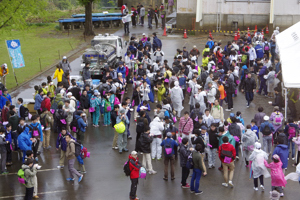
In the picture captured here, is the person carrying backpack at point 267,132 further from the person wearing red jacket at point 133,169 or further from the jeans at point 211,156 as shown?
the person wearing red jacket at point 133,169

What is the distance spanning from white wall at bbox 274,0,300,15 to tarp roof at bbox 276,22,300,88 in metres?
15.8

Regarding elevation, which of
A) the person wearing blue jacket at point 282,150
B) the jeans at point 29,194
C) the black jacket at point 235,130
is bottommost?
the jeans at point 29,194

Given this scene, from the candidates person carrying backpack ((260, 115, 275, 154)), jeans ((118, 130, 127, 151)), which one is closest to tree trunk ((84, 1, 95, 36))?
jeans ((118, 130, 127, 151))

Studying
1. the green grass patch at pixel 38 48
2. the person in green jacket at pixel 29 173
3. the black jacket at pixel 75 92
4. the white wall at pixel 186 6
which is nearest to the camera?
the person in green jacket at pixel 29 173

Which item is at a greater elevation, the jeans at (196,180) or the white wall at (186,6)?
the white wall at (186,6)

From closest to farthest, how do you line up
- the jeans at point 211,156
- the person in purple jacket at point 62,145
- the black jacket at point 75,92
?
the person in purple jacket at point 62,145
the jeans at point 211,156
the black jacket at point 75,92

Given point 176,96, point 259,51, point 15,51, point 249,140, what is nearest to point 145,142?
point 249,140

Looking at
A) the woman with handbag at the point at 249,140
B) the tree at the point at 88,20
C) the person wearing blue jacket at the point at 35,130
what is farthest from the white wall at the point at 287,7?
the person wearing blue jacket at the point at 35,130

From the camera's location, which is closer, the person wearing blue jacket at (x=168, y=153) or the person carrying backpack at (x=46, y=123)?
the person wearing blue jacket at (x=168, y=153)

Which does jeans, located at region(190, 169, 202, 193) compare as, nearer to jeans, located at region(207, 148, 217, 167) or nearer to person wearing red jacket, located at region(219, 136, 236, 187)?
person wearing red jacket, located at region(219, 136, 236, 187)

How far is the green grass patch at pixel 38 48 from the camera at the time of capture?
26641 millimetres

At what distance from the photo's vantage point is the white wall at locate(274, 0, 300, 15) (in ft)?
113

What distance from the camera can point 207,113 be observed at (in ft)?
49.0

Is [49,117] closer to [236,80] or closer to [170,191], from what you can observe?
[170,191]
